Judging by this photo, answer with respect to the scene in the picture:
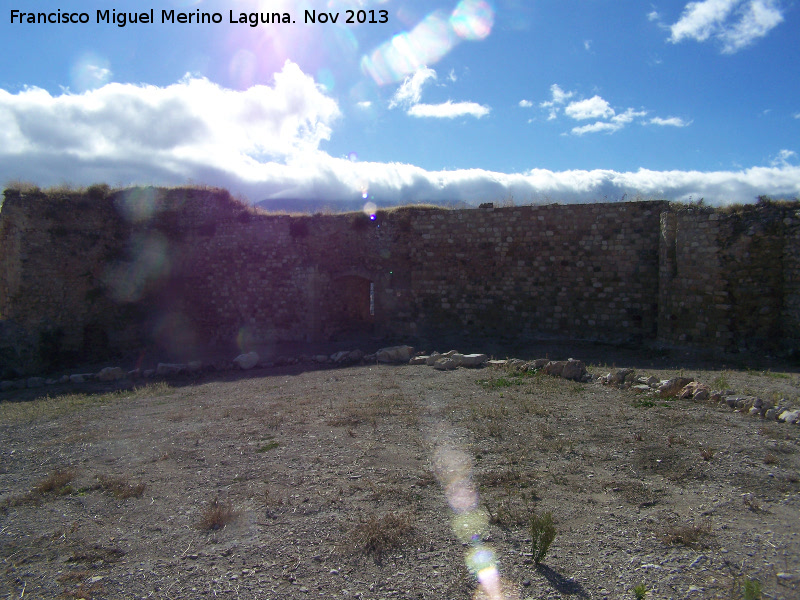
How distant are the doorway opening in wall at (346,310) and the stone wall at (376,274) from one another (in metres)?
0.05

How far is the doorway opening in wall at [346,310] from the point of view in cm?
1609

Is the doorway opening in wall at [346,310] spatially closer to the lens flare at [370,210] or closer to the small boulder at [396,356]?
the lens flare at [370,210]

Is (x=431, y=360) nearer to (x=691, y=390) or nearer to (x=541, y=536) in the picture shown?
(x=691, y=390)

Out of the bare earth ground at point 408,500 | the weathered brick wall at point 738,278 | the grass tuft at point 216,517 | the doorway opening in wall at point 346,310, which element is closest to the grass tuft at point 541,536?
the bare earth ground at point 408,500

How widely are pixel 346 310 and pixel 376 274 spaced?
1820 mm

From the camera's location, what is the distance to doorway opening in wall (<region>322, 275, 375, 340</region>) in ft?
52.8

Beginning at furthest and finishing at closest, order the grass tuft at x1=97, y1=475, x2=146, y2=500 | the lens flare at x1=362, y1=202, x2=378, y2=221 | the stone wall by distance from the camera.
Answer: the lens flare at x1=362, y1=202, x2=378, y2=221, the stone wall, the grass tuft at x1=97, y1=475, x2=146, y2=500

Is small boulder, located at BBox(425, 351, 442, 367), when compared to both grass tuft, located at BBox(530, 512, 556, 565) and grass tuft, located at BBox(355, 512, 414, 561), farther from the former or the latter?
grass tuft, located at BBox(530, 512, 556, 565)

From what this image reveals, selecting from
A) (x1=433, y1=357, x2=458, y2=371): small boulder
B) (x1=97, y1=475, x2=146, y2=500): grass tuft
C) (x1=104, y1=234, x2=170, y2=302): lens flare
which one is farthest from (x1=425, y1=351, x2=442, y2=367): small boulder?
(x1=104, y1=234, x2=170, y2=302): lens flare

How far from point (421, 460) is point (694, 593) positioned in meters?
2.95

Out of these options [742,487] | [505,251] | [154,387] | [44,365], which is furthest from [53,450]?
[505,251]

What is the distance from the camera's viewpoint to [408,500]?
473 centimetres

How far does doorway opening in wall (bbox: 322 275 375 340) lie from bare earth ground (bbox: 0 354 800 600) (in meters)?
7.80

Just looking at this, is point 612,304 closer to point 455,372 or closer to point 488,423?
point 455,372
